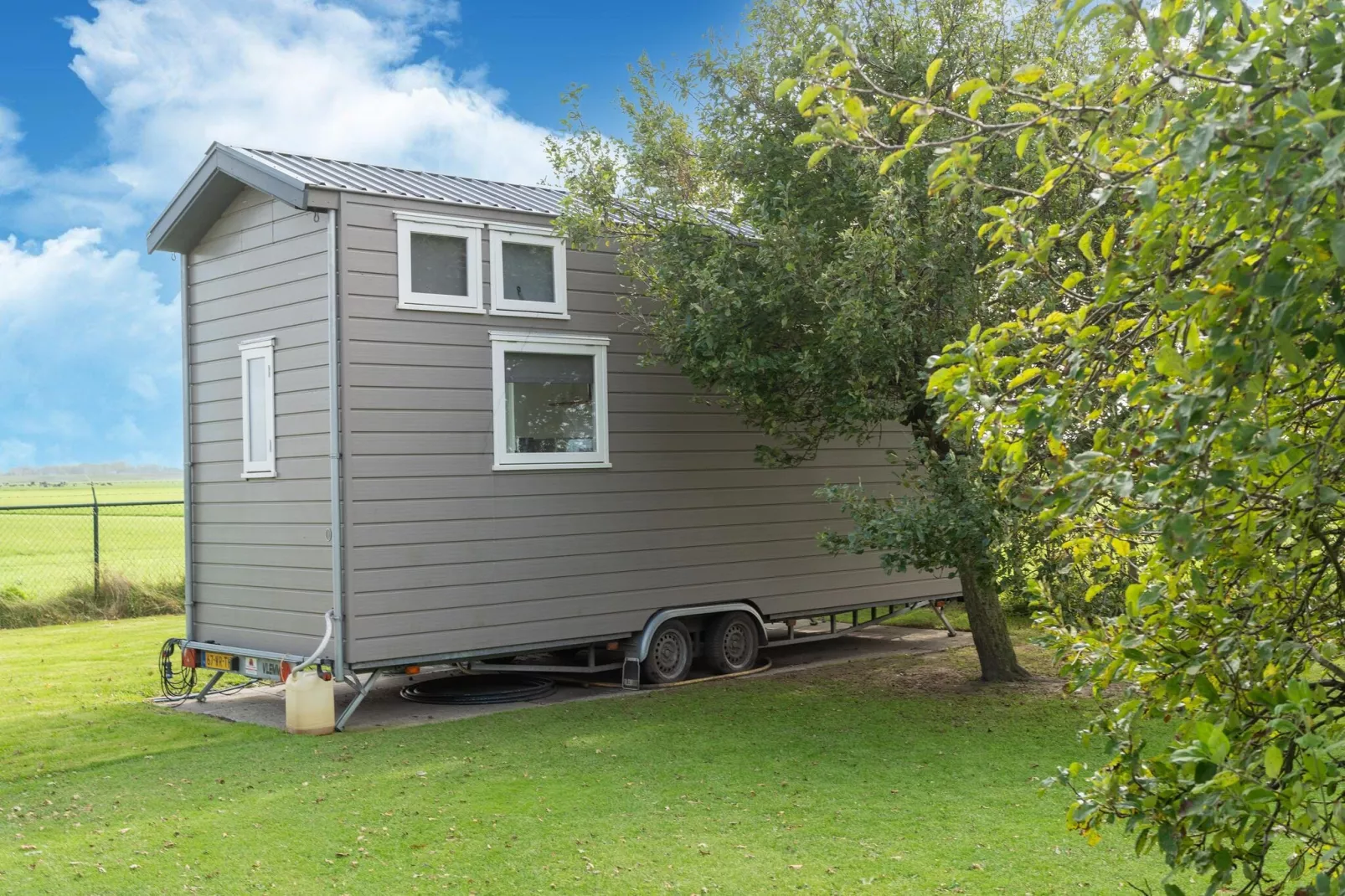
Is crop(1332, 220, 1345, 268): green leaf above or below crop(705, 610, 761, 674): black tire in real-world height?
above

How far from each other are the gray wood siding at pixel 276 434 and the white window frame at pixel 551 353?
1370mm

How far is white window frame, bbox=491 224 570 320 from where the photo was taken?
9.68 m

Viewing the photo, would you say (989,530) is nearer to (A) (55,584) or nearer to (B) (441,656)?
(B) (441,656)

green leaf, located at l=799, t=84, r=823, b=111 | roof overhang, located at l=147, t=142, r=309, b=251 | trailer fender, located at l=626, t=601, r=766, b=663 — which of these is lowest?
trailer fender, located at l=626, t=601, r=766, b=663

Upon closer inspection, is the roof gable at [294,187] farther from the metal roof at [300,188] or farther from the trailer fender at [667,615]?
the trailer fender at [667,615]

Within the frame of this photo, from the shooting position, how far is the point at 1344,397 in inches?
97.2

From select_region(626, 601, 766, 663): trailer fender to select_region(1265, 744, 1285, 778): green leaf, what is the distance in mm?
8572

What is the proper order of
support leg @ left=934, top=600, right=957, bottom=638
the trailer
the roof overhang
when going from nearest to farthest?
the trailer → the roof overhang → support leg @ left=934, top=600, right=957, bottom=638

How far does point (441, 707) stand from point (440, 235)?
3824mm

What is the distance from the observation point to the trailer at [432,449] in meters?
8.96

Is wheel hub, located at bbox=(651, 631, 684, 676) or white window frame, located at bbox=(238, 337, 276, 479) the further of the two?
wheel hub, located at bbox=(651, 631, 684, 676)

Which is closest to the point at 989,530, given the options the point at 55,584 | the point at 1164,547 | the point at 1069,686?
the point at 1069,686

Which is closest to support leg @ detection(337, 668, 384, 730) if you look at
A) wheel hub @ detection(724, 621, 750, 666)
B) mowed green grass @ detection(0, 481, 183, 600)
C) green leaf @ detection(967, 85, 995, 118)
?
wheel hub @ detection(724, 621, 750, 666)

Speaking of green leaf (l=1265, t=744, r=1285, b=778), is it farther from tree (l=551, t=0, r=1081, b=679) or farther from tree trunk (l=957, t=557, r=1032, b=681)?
tree trunk (l=957, t=557, r=1032, b=681)
